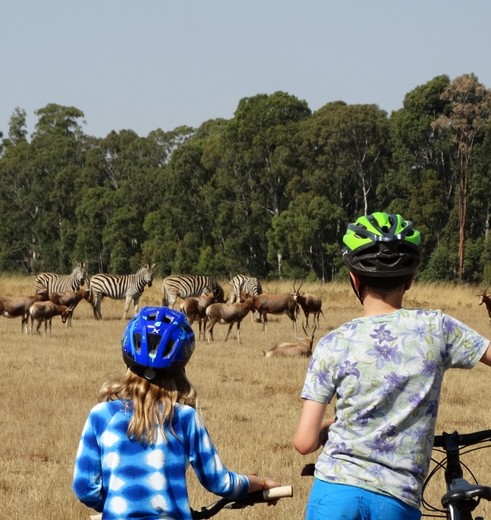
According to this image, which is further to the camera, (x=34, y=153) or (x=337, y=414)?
(x=34, y=153)

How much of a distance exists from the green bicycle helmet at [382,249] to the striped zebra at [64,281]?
112 ft

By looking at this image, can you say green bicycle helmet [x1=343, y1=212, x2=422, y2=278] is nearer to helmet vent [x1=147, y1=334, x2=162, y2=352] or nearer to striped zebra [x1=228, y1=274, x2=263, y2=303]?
helmet vent [x1=147, y1=334, x2=162, y2=352]

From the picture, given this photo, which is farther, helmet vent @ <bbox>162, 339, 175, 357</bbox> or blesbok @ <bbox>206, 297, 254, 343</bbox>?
blesbok @ <bbox>206, 297, 254, 343</bbox>

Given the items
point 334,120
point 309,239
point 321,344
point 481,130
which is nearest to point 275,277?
point 309,239

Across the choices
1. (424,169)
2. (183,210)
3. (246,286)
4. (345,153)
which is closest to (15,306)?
(246,286)

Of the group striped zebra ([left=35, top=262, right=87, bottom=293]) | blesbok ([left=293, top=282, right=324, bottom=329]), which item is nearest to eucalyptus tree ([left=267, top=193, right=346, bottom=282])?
striped zebra ([left=35, top=262, right=87, bottom=293])

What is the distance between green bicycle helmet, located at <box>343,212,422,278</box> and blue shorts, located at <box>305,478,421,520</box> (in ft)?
2.61

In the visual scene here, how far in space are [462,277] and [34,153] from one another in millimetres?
44676

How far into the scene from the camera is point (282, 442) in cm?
1056

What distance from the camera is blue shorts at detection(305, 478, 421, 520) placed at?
364 cm

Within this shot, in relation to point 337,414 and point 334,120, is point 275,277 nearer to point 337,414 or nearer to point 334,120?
point 334,120

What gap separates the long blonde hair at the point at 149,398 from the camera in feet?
12.1

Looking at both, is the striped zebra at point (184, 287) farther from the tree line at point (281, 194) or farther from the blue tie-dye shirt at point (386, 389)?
the blue tie-dye shirt at point (386, 389)

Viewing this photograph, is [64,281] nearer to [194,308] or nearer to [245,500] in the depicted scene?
[194,308]
